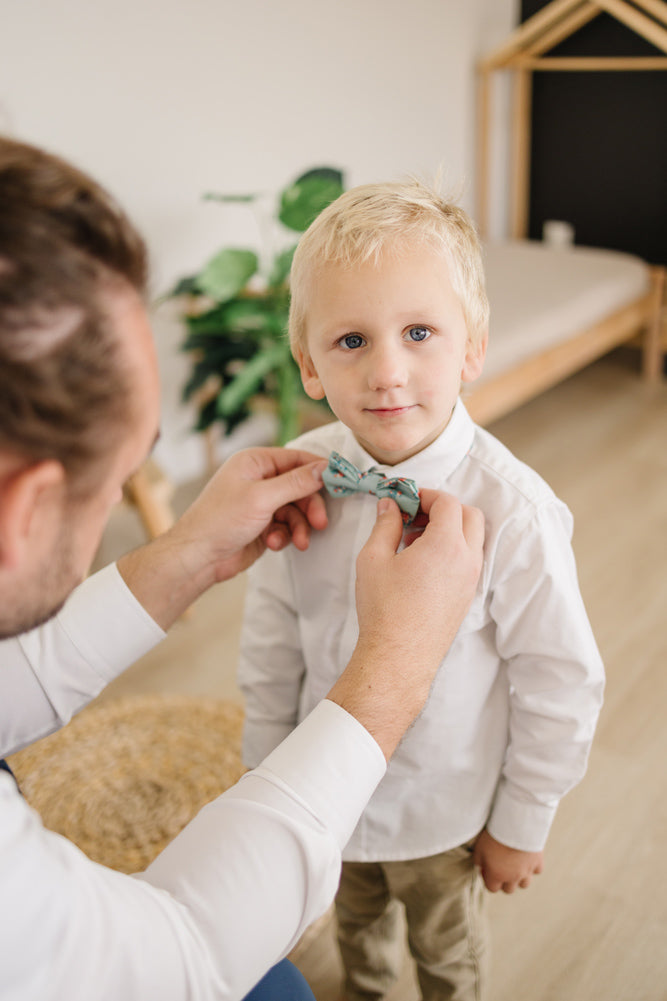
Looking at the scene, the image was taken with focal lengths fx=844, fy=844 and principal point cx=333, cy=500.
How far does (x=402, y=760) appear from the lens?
1008mm

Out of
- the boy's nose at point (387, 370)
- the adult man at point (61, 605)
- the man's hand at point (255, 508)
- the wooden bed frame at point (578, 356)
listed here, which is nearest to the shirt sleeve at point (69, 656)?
the man's hand at point (255, 508)

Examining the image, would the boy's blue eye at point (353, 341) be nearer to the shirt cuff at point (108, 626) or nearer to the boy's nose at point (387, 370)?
the boy's nose at point (387, 370)

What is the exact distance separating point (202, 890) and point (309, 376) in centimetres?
56

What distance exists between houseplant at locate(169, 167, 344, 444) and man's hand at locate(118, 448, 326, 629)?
1.45m

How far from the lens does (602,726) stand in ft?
6.17

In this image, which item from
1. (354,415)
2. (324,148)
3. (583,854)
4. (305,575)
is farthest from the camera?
(324,148)

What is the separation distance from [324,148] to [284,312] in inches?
45.2

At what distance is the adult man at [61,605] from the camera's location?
0.60 m

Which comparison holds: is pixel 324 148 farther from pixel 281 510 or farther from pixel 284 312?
pixel 281 510

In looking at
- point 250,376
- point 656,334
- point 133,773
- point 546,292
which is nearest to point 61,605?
point 133,773

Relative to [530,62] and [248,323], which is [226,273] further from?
[530,62]

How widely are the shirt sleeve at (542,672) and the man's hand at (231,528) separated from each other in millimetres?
250

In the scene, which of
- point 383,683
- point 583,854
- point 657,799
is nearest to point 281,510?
point 383,683

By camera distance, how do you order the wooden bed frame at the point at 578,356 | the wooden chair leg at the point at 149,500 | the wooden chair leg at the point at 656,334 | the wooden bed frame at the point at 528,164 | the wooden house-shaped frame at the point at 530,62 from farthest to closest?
the wooden chair leg at the point at 656,334 < the wooden house-shaped frame at the point at 530,62 < the wooden bed frame at the point at 528,164 < the wooden bed frame at the point at 578,356 < the wooden chair leg at the point at 149,500
